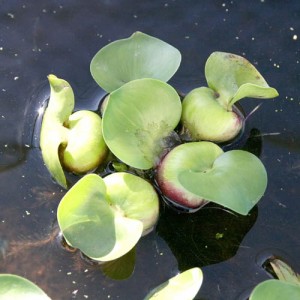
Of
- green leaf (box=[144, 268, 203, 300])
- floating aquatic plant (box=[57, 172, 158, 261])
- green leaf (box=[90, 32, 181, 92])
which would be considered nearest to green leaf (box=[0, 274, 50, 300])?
floating aquatic plant (box=[57, 172, 158, 261])

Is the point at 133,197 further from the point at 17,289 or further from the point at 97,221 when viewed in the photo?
the point at 17,289

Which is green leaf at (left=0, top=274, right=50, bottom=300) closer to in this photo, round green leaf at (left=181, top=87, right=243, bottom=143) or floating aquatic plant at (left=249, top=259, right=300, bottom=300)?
floating aquatic plant at (left=249, top=259, right=300, bottom=300)

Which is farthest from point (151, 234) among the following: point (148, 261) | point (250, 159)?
point (250, 159)

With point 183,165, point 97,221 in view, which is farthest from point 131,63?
point 97,221

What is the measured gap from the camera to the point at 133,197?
4.17 feet

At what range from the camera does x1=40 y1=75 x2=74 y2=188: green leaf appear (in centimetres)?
130

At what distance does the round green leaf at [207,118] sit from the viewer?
1.35 metres

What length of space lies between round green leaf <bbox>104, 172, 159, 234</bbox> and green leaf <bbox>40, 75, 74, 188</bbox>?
118 mm

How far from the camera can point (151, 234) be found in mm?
1366

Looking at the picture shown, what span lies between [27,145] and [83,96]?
0.19 meters

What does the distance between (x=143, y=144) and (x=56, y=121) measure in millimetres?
197

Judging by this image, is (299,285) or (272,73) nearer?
(299,285)

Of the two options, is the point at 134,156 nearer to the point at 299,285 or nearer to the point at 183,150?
the point at 183,150

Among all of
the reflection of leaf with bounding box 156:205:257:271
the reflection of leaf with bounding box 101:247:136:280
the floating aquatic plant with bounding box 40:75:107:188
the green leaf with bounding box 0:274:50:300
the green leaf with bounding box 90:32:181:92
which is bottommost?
the reflection of leaf with bounding box 101:247:136:280
